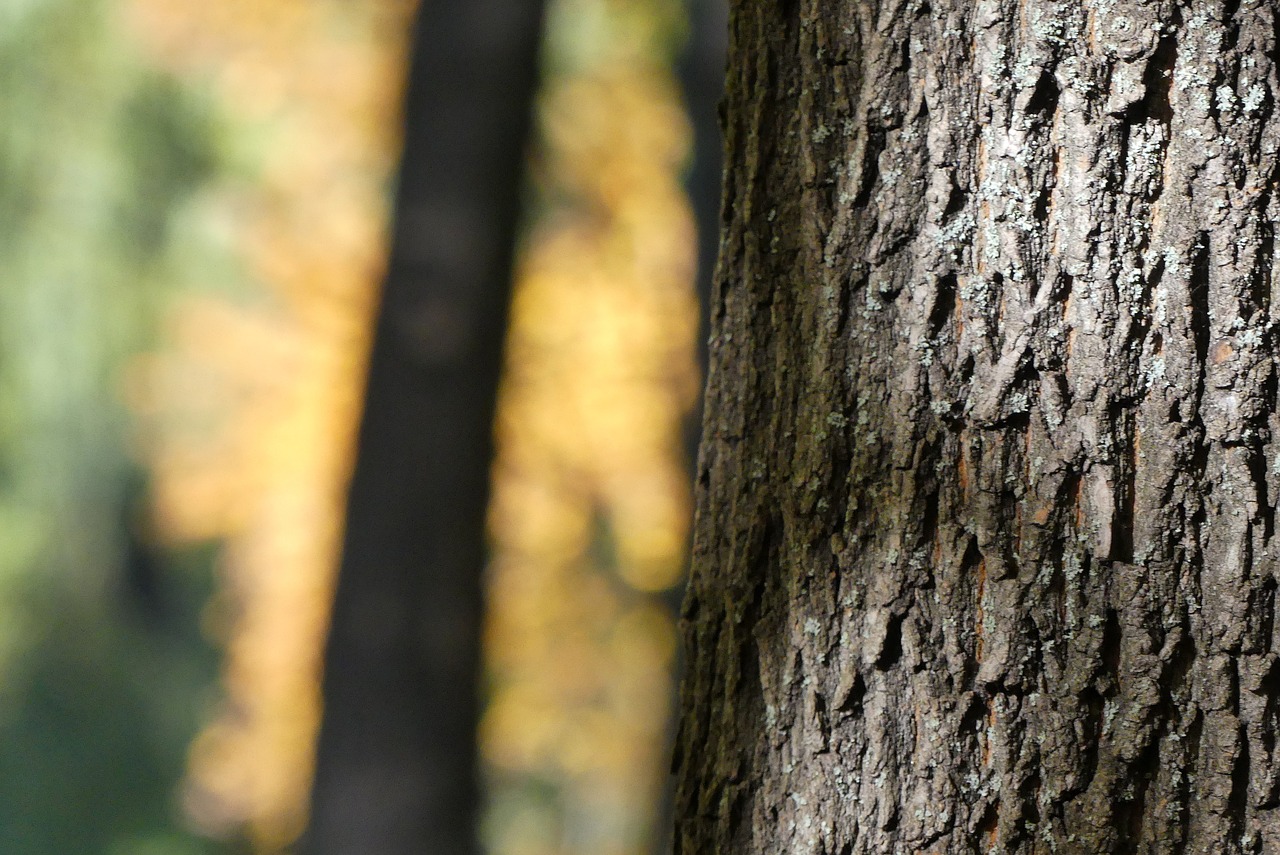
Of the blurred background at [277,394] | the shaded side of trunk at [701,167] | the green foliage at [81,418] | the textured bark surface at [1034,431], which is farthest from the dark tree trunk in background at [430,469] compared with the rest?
the green foliage at [81,418]

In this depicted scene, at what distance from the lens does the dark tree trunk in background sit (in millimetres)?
3902

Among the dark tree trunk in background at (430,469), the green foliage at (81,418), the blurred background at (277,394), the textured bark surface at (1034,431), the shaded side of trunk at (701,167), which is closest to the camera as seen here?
the textured bark surface at (1034,431)

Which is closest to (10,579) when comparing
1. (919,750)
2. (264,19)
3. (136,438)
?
(136,438)

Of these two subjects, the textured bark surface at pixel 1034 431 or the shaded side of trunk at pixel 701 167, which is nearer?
the textured bark surface at pixel 1034 431

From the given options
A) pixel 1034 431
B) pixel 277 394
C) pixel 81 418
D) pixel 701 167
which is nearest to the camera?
pixel 1034 431

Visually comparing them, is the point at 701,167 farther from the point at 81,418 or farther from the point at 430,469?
the point at 81,418

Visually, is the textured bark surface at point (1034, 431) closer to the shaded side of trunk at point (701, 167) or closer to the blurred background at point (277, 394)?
the blurred background at point (277, 394)

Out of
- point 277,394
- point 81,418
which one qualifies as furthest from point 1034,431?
point 81,418

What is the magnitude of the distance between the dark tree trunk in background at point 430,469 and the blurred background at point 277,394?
14 cm

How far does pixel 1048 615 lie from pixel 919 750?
17 centimetres

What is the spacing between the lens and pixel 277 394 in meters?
9.39

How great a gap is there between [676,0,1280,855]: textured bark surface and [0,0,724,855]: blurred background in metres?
3.10

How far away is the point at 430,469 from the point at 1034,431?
3156mm

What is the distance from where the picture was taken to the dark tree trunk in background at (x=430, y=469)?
3902mm
